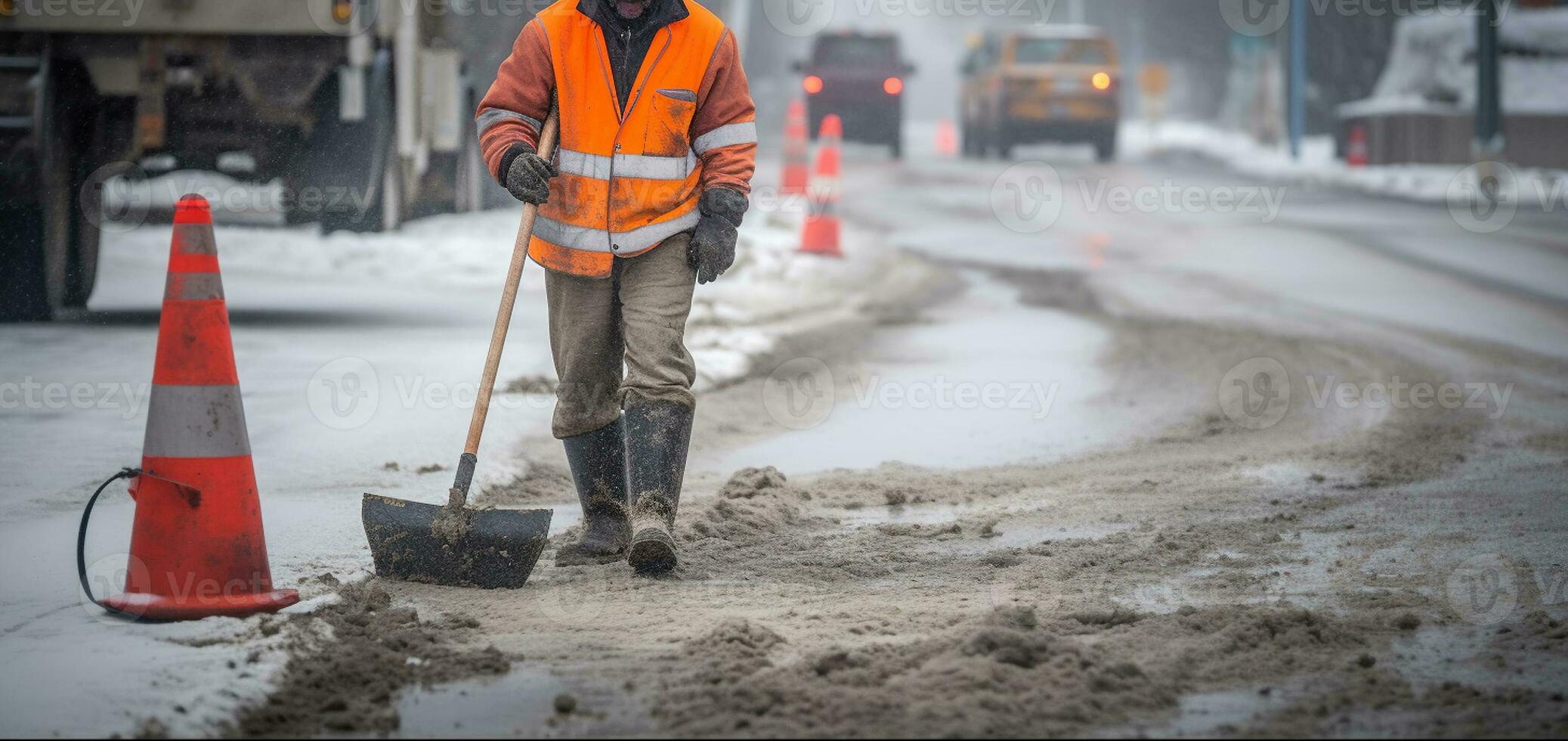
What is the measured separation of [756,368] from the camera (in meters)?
8.66

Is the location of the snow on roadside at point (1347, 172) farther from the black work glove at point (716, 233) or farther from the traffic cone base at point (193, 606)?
the traffic cone base at point (193, 606)

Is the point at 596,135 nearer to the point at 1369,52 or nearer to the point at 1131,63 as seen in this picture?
the point at 1369,52

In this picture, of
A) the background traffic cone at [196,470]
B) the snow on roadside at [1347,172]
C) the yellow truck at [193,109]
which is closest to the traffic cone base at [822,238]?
the yellow truck at [193,109]

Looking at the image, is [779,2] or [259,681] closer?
[259,681]

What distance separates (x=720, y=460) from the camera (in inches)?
257

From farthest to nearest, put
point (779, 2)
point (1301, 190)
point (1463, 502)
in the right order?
point (779, 2)
point (1301, 190)
point (1463, 502)

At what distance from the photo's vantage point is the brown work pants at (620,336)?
468cm

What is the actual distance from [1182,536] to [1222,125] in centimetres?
4227

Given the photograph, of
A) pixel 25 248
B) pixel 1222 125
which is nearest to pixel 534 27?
pixel 25 248

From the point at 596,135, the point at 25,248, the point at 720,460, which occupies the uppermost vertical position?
the point at 596,135

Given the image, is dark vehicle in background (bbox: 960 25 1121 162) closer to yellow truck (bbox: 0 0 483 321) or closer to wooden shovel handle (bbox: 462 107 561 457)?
yellow truck (bbox: 0 0 483 321)

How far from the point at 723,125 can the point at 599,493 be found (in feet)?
3.39

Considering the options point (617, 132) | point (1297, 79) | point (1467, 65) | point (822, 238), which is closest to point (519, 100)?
point (617, 132)

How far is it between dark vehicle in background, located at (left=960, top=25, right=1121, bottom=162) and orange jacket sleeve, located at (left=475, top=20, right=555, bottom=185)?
69.4 feet
